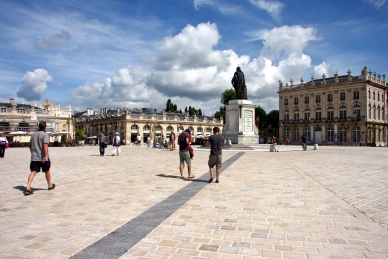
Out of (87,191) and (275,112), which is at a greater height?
(275,112)

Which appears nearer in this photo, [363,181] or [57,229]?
[57,229]

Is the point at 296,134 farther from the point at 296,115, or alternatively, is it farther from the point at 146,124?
the point at 146,124

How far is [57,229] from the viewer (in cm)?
474

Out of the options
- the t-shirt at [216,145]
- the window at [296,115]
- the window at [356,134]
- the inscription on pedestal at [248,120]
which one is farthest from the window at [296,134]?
the t-shirt at [216,145]

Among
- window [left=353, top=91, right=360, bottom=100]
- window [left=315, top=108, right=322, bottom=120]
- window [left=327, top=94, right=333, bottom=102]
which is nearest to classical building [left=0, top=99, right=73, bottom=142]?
window [left=315, top=108, right=322, bottom=120]

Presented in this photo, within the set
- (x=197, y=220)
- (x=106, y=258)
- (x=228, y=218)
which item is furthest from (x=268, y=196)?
(x=106, y=258)

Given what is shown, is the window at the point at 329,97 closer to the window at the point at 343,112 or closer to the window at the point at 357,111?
the window at the point at 343,112

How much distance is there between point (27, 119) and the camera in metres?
59.9

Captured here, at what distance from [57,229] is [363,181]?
882 centimetres

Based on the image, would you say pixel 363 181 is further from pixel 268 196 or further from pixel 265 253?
pixel 265 253

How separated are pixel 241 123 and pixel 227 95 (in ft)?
158

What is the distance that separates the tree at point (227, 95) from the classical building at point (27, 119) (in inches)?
1503

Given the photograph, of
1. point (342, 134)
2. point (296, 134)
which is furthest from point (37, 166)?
point (296, 134)

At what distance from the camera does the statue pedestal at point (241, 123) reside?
27.9 metres
